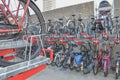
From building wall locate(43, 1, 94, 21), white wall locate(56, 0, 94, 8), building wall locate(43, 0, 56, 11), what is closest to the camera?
building wall locate(43, 1, 94, 21)

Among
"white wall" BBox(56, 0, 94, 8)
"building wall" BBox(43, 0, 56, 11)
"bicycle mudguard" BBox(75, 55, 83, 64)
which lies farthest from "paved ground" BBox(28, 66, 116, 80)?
"building wall" BBox(43, 0, 56, 11)

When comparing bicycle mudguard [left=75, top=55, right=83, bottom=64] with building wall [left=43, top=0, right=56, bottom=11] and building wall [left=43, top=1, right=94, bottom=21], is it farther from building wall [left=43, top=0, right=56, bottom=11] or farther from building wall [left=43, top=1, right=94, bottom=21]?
building wall [left=43, top=0, right=56, bottom=11]

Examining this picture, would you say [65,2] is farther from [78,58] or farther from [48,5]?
[78,58]

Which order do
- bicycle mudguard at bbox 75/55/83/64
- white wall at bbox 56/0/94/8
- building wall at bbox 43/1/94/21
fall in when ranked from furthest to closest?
white wall at bbox 56/0/94/8, building wall at bbox 43/1/94/21, bicycle mudguard at bbox 75/55/83/64

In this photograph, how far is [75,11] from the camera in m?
8.55

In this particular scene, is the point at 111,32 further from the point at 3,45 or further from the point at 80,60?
the point at 3,45

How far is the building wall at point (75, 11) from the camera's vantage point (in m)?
8.01

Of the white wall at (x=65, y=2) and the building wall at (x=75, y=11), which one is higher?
the white wall at (x=65, y=2)

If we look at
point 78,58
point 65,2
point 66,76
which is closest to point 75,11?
point 65,2

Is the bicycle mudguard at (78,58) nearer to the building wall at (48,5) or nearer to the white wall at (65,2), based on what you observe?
the white wall at (65,2)

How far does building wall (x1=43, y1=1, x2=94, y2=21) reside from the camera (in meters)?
8.01

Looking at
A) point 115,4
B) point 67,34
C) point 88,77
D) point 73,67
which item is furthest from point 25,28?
point 115,4

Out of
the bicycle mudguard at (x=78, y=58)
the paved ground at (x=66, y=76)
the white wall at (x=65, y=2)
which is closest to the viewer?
the paved ground at (x=66, y=76)

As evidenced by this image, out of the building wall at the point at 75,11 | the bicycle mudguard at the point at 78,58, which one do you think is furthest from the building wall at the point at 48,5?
the bicycle mudguard at the point at 78,58
